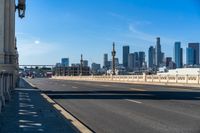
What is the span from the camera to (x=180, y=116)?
1747 cm

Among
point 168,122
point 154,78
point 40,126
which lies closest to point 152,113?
point 168,122

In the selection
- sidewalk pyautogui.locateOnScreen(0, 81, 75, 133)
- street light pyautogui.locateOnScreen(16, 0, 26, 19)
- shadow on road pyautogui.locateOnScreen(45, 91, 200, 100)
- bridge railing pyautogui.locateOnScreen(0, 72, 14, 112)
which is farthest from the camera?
street light pyautogui.locateOnScreen(16, 0, 26, 19)

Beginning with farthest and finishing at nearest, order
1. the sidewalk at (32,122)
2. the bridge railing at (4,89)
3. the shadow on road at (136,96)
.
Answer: the shadow on road at (136,96) < the bridge railing at (4,89) < the sidewalk at (32,122)

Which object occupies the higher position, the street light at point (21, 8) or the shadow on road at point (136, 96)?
the street light at point (21, 8)

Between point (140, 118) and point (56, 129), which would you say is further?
point (140, 118)

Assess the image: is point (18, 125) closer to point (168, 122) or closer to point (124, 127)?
point (124, 127)

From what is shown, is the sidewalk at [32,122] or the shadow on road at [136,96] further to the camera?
the shadow on road at [136,96]

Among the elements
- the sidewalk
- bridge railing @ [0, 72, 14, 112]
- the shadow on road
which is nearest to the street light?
the shadow on road

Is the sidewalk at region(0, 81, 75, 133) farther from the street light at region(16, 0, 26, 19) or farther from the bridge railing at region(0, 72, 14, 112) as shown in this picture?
the street light at region(16, 0, 26, 19)

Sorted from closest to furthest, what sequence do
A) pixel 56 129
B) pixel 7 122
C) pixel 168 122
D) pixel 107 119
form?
pixel 56 129
pixel 7 122
pixel 168 122
pixel 107 119

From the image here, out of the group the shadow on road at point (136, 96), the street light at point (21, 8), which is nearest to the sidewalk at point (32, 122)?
the shadow on road at point (136, 96)

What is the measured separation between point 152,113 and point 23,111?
182 inches

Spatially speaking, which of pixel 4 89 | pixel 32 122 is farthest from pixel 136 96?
pixel 32 122

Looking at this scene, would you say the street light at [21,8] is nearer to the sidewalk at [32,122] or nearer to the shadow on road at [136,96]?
the shadow on road at [136,96]
